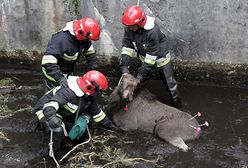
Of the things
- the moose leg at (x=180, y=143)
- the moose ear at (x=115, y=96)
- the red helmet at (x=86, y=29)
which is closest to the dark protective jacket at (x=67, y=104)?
the moose ear at (x=115, y=96)

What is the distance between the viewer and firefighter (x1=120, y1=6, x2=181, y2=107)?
6.49m

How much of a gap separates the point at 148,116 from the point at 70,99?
1.67 m

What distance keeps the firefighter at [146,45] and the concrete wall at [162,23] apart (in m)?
0.99

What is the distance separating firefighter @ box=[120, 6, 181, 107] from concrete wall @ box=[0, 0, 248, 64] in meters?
0.99

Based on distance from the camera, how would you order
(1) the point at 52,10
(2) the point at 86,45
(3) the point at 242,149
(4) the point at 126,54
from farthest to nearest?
(1) the point at 52,10, (4) the point at 126,54, (2) the point at 86,45, (3) the point at 242,149

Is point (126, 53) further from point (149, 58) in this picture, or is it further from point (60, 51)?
point (60, 51)

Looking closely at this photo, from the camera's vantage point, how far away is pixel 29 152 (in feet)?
19.8

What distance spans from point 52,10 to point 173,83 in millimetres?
3308

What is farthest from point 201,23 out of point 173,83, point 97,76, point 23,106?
point 23,106

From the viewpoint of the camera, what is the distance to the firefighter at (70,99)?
5.43 m

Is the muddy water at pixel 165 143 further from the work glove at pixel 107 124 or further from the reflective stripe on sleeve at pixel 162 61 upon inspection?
the reflective stripe on sleeve at pixel 162 61

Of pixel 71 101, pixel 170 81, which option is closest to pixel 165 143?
pixel 170 81

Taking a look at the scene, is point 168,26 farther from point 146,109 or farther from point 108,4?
point 146,109

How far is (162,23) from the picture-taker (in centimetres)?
798
